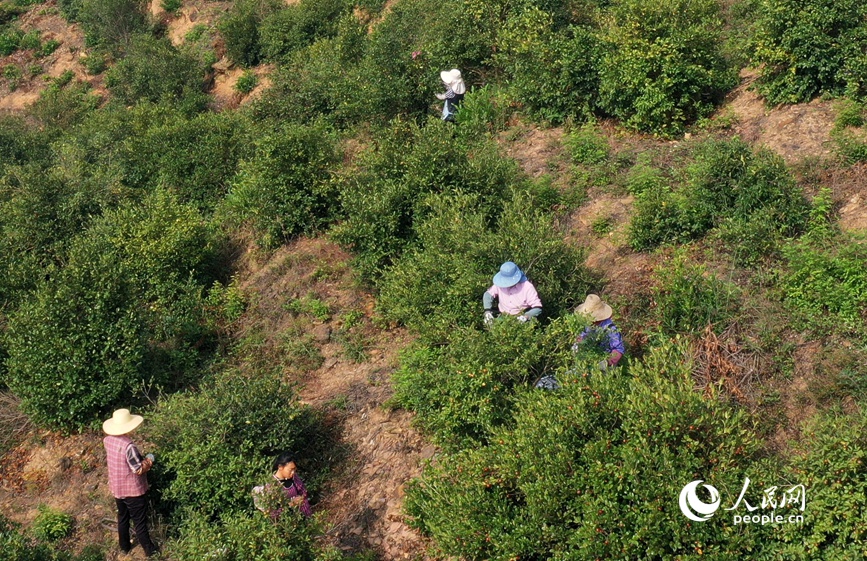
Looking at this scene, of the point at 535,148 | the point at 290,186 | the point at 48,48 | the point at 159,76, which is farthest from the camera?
the point at 48,48

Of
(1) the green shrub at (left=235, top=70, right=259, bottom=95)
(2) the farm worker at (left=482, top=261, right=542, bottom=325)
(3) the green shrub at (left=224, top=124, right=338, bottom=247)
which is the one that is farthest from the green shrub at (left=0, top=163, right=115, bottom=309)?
(2) the farm worker at (left=482, top=261, right=542, bottom=325)

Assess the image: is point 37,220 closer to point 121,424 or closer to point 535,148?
point 121,424

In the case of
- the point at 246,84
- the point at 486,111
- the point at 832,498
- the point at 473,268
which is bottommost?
the point at 246,84

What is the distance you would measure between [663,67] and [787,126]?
174 cm

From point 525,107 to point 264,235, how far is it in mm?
4474

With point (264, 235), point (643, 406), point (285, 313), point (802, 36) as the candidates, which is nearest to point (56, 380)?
point (285, 313)

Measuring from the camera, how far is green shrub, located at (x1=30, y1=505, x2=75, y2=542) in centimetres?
767

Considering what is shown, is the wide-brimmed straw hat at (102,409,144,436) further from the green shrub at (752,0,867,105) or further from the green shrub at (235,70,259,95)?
the green shrub at (235,70,259,95)

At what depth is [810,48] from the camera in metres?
9.42

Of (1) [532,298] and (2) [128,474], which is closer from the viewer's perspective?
(2) [128,474]

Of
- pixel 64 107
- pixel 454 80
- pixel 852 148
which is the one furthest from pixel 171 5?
pixel 852 148

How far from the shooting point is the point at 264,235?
11094mm

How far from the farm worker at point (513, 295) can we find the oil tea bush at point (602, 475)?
1.30 metres

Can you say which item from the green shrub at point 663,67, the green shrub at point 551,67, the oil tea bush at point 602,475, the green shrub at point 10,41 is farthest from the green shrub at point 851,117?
the green shrub at point 10,41
